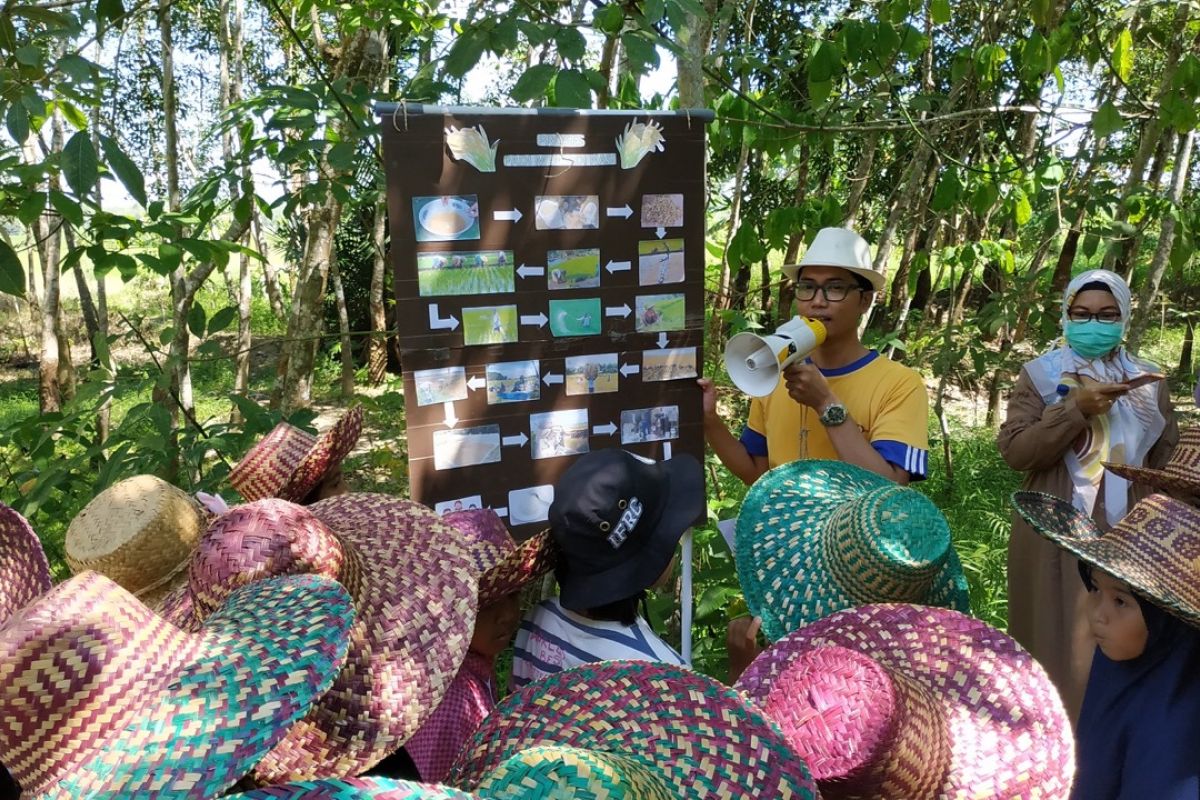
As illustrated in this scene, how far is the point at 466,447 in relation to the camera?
2328 millimetres

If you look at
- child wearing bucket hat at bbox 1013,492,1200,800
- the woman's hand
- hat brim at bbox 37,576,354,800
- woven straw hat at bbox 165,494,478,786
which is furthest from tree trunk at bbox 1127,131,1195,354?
hat brim at bbox 37,576,354,800

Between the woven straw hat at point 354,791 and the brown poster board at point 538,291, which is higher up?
the brown poster board at point 538,291

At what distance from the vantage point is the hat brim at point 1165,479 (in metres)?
1.72

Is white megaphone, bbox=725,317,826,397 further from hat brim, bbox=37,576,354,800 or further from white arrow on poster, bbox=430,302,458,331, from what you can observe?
hat brim, bbox=37,576,354,800

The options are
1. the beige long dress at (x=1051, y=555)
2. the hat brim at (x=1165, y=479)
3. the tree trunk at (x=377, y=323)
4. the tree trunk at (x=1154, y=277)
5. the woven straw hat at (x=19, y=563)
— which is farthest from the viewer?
the tree trunk at (x=377, y=323)

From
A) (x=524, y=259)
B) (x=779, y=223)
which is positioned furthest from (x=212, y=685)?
(x=779, y=223)

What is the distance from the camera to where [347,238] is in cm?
1204

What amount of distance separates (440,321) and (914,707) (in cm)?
150

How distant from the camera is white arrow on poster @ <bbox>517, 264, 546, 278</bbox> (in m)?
2.29

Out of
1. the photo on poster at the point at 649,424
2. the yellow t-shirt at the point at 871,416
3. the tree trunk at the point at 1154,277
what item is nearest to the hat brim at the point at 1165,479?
the yellow t-shirt at the point at 871,416

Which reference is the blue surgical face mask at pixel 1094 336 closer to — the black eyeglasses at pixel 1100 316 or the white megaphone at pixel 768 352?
the black eyeglasses at pixel 1100 316

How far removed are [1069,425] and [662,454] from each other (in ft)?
4.09

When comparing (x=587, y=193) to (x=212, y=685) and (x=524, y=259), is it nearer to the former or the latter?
(x=524, y=259)

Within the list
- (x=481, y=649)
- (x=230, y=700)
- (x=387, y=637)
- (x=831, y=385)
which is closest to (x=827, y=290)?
(x=831, y=385)
